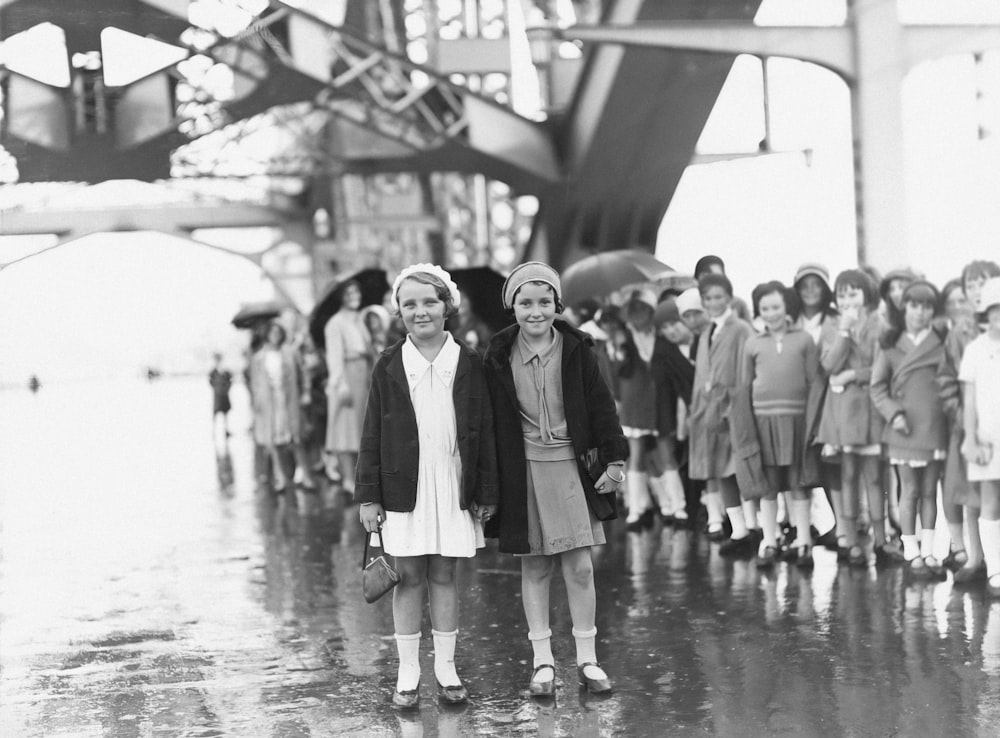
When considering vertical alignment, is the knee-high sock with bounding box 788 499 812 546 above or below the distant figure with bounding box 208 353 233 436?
below

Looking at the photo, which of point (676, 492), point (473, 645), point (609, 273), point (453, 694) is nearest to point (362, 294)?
point (609, 273)

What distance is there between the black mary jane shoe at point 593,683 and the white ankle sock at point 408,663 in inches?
25.5

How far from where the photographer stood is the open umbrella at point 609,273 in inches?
442

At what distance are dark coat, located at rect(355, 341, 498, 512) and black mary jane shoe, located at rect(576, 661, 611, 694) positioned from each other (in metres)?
0.75

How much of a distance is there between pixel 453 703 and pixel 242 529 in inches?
243

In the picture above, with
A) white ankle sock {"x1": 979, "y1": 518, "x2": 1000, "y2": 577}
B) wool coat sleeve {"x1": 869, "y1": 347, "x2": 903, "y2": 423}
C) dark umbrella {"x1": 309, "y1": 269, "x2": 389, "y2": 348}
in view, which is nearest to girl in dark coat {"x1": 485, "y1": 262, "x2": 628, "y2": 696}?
white ankle sock {"x1": 979, "y1": 518, "x2": 1000, "y2": 577}

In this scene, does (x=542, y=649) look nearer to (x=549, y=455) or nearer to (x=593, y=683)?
(x=593, y=683)

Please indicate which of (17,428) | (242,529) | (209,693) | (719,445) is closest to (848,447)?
(719,445)

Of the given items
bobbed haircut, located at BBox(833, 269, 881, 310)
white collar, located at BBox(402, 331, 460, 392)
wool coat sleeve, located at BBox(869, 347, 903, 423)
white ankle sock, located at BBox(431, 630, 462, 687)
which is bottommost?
white ankle sock, located at BBox(431, 630, 462, 687)

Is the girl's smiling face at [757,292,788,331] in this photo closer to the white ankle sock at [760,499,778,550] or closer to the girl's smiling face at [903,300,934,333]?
the girl's smiling face at [903,300,934,333]

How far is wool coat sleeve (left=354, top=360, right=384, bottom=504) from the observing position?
5645mm

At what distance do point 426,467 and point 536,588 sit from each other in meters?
0.68

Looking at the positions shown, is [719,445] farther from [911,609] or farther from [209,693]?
[209,693]

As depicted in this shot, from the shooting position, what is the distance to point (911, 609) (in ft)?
22.9
